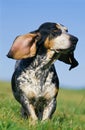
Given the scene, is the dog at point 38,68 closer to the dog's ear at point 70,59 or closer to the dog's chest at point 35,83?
the dog's chest at point 35,83

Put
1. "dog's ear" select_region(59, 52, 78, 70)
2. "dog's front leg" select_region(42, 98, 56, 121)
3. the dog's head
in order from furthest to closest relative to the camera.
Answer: "dog's ear" select_region(59, 52, 78, 70) → "dog's front leg" select_region(42, 98, 56, 121) → the dog's head

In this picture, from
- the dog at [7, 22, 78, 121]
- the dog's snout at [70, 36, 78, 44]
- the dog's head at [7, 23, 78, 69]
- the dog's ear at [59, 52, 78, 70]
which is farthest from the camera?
the dog's ear at [59, 52, 78, 70]

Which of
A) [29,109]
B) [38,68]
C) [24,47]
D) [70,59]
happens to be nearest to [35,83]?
Result: [38,68]

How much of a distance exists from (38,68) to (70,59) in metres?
0.86

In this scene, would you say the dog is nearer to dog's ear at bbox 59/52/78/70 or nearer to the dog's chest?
the dog's chest

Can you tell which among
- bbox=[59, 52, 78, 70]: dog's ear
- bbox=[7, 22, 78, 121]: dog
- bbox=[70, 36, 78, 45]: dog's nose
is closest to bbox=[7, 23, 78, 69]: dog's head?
bbox=[7, 22, 78, 121]: dog

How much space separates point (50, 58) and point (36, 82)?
0.51m

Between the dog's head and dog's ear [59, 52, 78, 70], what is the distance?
1.15ft

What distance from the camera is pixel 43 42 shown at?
11.6 m

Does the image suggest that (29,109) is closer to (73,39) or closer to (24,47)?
(24,47)

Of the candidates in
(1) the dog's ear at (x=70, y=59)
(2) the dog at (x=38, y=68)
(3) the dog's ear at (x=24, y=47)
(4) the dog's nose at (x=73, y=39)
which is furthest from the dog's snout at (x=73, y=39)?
(1) the dog's ear at (x=70, y=59)

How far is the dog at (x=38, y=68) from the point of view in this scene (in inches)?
456

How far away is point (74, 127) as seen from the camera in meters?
10.3

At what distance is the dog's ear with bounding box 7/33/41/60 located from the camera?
11.6 metres
